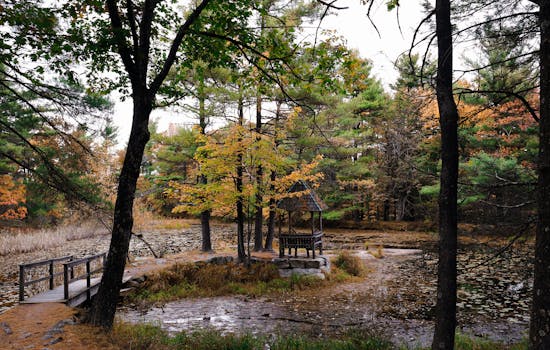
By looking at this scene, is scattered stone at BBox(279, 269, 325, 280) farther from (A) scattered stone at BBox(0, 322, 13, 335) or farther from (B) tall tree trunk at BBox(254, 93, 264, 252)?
(A) scattered stone at BBox(0, 322, 13, 335)

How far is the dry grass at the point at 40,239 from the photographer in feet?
56.7

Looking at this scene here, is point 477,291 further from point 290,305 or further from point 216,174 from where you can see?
point 216,174

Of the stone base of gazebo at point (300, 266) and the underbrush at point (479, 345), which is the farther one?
the stone base of gazebo at point (300, 266)

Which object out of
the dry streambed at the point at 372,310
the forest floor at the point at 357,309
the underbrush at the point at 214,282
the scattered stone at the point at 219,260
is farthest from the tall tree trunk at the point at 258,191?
the dry streambed at the point at 372,310

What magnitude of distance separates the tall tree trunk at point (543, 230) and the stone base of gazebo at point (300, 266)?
9.36 meters

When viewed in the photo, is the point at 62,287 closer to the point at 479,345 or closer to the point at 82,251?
the point at 479,345

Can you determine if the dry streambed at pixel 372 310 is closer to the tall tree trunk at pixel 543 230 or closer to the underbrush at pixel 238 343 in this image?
the underbrush at pixel 238 343

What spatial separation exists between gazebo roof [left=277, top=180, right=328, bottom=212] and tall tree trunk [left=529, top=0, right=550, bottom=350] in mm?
10123

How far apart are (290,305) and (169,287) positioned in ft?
13.2

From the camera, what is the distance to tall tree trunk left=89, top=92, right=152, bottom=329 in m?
6.09

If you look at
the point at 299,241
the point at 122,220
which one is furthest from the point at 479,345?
the point at 299,241

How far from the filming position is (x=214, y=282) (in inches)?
456

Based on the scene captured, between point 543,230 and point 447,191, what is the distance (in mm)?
1151

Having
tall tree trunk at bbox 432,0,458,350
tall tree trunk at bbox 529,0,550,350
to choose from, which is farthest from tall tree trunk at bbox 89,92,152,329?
tall tree trunk at bbox 529,0,550,350
